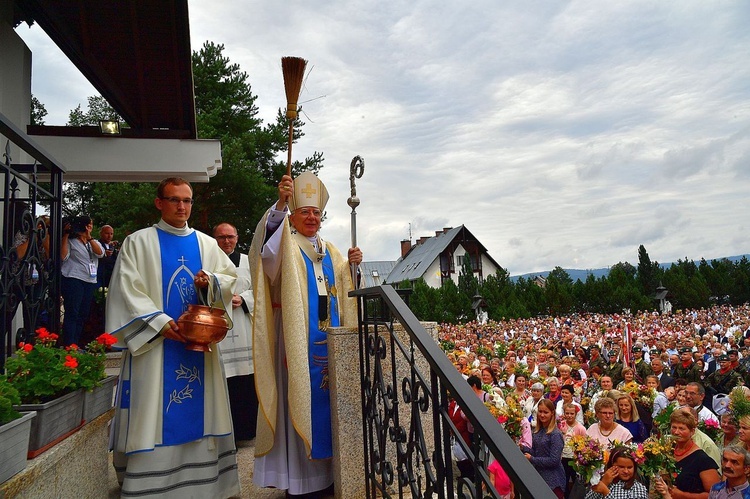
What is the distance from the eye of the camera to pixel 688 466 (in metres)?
6.07

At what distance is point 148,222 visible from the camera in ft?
63.8

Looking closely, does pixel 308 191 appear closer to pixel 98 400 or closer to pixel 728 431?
pixel 98 400

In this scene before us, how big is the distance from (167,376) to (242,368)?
1953 millimetres

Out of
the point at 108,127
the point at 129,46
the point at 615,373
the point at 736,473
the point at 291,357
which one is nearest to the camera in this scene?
the point at 291,357

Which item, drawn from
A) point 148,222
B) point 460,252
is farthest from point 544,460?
point 460,252

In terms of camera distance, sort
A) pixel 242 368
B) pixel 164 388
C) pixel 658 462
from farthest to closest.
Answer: pixel 658 462 < pixel 242 368 < pixel 164 388

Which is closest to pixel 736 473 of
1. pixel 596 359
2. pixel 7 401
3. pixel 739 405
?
pixel 739 405

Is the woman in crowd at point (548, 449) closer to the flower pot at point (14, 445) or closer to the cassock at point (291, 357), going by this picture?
the cassock at point (291, 357)

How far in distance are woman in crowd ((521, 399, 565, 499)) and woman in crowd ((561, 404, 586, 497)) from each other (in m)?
0.17

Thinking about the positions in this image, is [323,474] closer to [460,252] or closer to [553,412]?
[553,412]

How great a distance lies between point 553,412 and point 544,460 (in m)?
0.54

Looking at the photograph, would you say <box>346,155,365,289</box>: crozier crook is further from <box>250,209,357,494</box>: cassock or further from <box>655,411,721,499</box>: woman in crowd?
<box>655,411,721,499</box>: woman in crowd

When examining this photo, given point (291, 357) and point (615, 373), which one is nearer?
point (291, 357)

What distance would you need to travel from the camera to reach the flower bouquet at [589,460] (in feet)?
19.7
